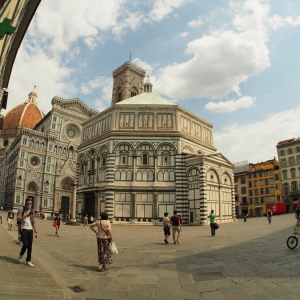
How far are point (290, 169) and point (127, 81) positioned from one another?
40.5 metres

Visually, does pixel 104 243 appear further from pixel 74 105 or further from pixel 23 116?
pixel 23 116

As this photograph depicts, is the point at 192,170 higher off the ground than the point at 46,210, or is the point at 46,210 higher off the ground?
the point at 192,170

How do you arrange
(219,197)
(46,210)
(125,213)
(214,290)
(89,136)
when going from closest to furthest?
(214,290) → (125,213) → (219,197) → (89,136) → (46,210)

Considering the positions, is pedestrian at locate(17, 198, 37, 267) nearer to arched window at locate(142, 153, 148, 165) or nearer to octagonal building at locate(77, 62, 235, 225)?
octagonal building at locate(77, 62, 235, 225)

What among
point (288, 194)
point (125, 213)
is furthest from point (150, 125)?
point (288, 194)

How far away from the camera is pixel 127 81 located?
67.5 meters

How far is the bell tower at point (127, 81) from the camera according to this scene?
2662 inches

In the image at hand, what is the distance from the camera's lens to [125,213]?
30656 mm

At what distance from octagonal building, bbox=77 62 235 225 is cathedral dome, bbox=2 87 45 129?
5139 cm

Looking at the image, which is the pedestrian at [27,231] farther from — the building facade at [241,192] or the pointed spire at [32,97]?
the pointed spire at [32,97]

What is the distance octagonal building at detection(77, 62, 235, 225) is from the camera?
3086 centimetres

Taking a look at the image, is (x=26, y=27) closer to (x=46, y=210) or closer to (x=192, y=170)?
(x=192, y=170)

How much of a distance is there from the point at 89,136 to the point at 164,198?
1403cm

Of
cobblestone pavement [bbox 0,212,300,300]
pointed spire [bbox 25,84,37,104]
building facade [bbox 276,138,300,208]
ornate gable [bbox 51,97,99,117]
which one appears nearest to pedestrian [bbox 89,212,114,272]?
cobblestone pavement [bbox 0,212,300,300]
